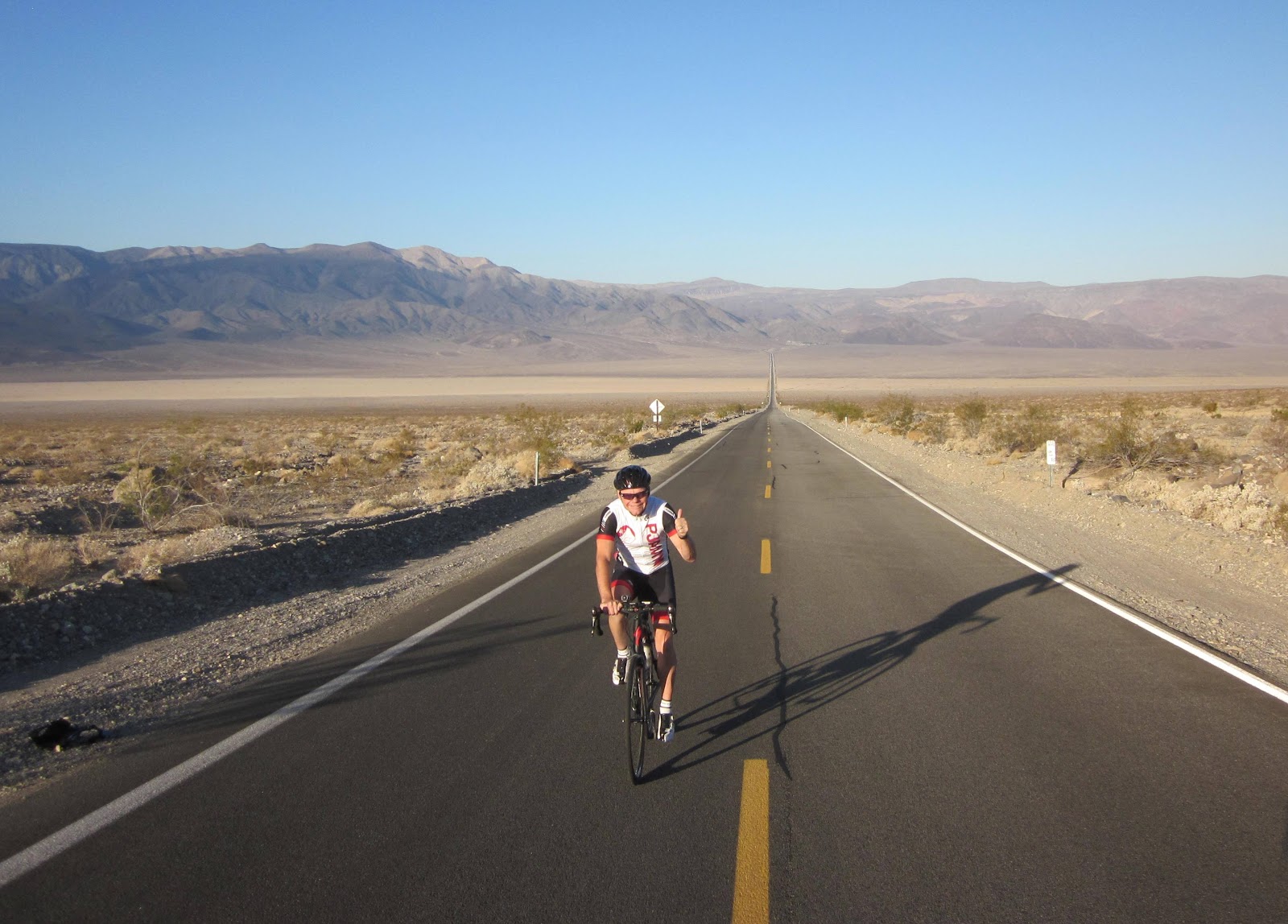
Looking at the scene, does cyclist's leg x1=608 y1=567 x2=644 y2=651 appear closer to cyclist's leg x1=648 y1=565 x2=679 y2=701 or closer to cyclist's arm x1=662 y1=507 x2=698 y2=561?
cyclist's leg x1=648 y1=565 x2=679 y2=701

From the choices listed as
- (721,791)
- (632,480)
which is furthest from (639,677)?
(632,480)

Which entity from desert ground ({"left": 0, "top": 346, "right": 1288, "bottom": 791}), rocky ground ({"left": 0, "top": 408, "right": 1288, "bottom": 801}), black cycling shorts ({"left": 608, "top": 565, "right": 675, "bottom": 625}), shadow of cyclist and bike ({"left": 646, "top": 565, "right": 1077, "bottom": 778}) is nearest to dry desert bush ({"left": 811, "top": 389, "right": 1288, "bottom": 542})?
desert ground ({"left": 0, "top": 346, "right": 1288, "bottom": 791})

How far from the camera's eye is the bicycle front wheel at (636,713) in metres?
5.09

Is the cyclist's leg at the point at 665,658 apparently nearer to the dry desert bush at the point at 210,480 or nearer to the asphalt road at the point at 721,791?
the asphalt road at the point at 721,791

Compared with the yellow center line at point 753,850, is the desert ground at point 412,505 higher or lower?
lower

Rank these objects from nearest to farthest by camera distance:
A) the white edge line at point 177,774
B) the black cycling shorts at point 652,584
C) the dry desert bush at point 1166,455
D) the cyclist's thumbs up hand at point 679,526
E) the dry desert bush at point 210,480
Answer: the white edge line at point 177,774 < the cyclist's thumbs up hand at point 679,526 < the black cycling shorts at point 652,584 < the dry desert bush at point 210,480 < the dry desert bush at point 1166,455

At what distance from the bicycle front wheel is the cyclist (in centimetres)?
14

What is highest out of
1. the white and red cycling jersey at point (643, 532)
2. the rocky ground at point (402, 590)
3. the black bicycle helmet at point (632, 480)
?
the black bicycle helmet at point (632, 480)

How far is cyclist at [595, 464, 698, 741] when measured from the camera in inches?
214

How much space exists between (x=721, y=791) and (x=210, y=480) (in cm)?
2212

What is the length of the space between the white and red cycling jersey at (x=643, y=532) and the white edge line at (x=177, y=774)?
8.40ft

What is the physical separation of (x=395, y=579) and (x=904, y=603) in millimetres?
5862

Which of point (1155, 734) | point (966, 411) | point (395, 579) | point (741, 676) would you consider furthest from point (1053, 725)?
point (966, 411)

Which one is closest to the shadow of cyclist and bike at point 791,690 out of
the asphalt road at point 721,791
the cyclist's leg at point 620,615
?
the asphalt road at point 721,791
